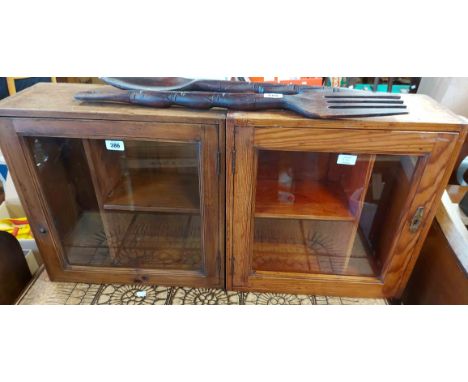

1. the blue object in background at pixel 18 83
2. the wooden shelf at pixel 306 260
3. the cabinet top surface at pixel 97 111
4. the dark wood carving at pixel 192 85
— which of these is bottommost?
the wooden shelf at pixel 306 260

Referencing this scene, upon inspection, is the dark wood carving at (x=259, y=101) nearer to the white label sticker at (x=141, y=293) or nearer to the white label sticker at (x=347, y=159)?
the white label sticker at (x=347, y=159)

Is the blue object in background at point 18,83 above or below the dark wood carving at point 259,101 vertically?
below

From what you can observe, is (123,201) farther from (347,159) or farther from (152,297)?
(347,159)

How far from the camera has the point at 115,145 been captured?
706 mm

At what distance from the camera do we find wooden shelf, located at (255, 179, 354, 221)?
0.78 m

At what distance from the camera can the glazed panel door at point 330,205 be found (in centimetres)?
61

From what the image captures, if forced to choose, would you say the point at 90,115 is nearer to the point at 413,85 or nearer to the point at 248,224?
the point at 248,224

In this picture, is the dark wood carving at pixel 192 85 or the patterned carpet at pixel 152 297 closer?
the dark wood carving at pixel 192 85

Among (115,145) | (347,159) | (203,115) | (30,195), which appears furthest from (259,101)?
(30,195)

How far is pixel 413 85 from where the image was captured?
1484mm

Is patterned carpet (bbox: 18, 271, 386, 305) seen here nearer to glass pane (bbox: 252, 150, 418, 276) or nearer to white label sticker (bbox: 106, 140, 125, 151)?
glass pane (bbox: 252, 150, 418, 276)

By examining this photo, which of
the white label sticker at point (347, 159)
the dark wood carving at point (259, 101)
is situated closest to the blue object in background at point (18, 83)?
the dark wood carving at point (259, 101)
